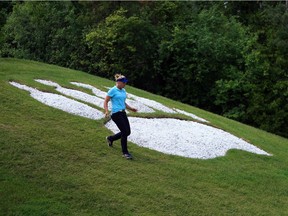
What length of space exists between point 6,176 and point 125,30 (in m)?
31.1

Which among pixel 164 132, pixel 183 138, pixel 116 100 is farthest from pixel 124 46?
pixel 116 100

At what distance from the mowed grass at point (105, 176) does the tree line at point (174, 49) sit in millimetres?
22139

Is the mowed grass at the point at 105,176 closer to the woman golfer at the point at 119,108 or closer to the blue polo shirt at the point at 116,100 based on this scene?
the woman golfer at the point at 119,108

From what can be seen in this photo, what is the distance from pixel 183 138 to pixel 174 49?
82.6 ft

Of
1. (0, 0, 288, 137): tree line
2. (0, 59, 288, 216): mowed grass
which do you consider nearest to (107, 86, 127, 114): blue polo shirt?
(0, 59, 288, 216): mowed grass

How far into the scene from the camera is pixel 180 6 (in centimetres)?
4603

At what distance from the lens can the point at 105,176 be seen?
494 inches

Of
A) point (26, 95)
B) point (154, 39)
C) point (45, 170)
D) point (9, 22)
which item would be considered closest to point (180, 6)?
point (154, 39)

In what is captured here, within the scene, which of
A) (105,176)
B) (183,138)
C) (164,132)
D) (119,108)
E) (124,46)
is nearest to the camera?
(105,176)

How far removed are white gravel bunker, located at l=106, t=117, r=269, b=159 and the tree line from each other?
1826 centimetres

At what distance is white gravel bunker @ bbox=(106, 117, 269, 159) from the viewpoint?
17.1m

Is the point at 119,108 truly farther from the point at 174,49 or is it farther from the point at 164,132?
the point at 174,49

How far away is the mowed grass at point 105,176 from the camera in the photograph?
10.9 meters

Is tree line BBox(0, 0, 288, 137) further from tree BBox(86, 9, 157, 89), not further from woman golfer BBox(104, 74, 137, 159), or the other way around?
woman golfer BBox(104, 74, 137, 159)
